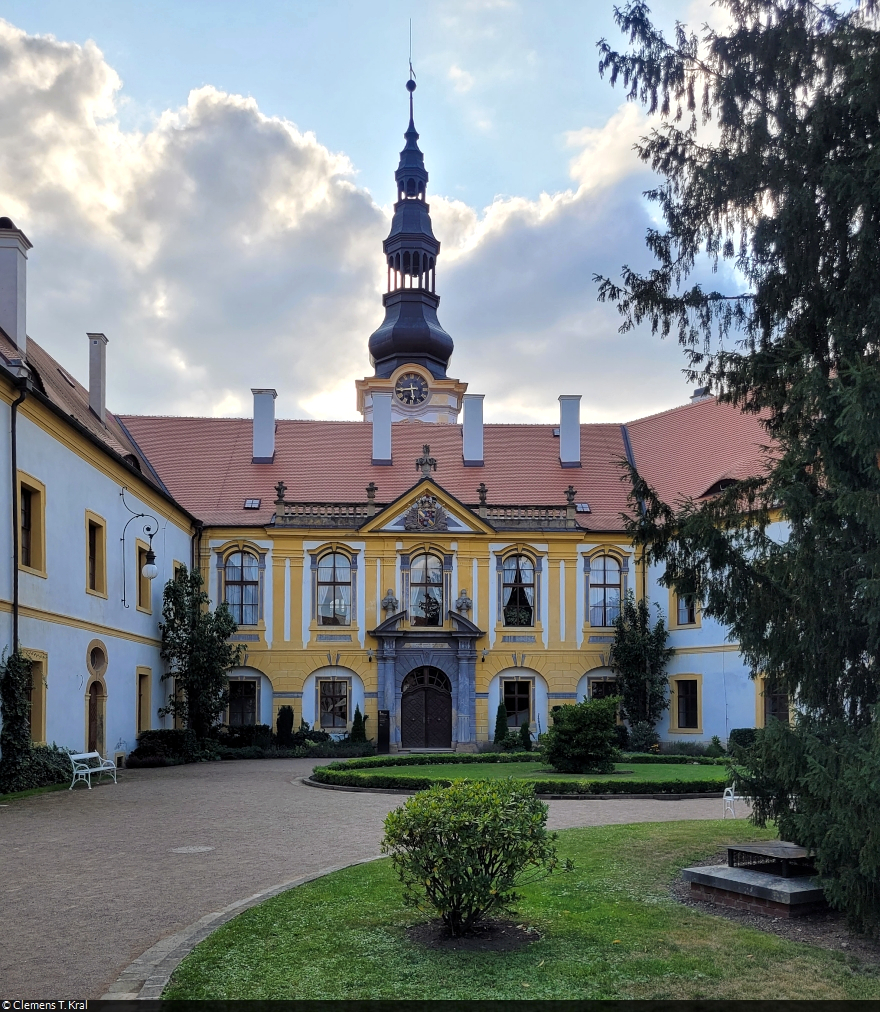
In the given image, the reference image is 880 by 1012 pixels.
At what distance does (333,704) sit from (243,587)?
476cm

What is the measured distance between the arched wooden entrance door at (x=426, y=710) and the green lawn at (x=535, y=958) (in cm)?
2464

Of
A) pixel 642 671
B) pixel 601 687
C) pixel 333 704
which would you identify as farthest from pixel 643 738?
pixel 333 704

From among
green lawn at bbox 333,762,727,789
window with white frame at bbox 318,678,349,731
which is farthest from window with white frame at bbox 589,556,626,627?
green lawn at bbox 333,762,727,789

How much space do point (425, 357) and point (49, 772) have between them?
1570 inches

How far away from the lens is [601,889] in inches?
354

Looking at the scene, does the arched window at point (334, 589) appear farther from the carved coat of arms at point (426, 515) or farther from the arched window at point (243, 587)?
the carved coat of arms at point (426, 515)

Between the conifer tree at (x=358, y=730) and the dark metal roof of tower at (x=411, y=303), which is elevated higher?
the dark metal roof of tower at (x=411, y=303)

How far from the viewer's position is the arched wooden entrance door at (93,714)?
24.0 metres

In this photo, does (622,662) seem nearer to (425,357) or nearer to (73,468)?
(73,468)

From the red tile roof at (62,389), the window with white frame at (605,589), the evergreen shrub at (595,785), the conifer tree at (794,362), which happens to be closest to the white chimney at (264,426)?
the red tile roof at (62,389)

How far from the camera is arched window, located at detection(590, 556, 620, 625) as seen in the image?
34.8 m

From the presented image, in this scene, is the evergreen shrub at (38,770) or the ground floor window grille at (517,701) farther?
the ground floor window grille at (517,701)

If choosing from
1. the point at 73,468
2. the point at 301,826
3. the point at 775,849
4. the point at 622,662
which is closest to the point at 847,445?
the point at 775,849

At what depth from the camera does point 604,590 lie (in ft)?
114
